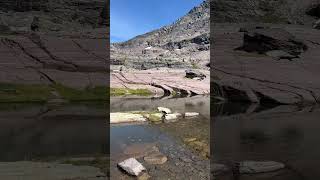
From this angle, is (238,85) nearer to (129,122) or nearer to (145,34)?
(129,122)

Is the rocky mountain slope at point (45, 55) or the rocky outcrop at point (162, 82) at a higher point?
the rocky mountain slope at point (45, 55)

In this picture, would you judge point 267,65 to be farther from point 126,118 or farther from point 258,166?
point 258,166

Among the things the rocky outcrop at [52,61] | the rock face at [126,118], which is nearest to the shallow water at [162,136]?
the rock face at [126,118]

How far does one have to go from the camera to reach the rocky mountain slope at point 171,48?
9449 centimetres

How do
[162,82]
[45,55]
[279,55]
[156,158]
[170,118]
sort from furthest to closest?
[162,82] → [45,55] → [279,55] → [170,118] → [156,158]

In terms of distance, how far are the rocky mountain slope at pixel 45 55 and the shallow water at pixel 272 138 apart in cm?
2489

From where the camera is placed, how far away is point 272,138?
24438 mm

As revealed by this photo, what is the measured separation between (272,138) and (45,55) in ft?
137

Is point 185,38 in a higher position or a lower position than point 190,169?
higher

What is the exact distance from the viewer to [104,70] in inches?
2309

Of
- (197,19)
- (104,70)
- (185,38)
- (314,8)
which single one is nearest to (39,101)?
(104,70)

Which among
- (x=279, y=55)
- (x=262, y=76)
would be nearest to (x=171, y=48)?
(x=279, y=55)

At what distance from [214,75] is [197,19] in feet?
471

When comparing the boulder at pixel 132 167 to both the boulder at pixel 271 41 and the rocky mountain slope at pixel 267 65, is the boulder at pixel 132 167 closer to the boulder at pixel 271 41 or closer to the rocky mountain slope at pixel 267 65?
the rocky mountain slope at pixel 267 65
